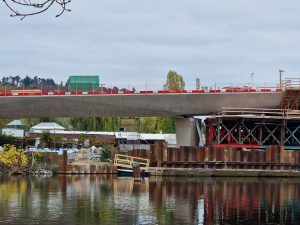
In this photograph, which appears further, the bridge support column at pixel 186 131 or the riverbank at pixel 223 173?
the bridge support column at pixel 186 131

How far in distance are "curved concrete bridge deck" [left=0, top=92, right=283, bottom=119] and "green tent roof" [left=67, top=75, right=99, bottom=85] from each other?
13.9ft

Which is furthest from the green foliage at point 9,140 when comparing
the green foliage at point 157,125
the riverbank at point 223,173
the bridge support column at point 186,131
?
the green foliage at point 157,125

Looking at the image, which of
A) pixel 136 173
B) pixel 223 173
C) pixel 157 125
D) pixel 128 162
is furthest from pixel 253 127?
pixel 157 125

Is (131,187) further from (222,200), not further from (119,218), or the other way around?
(119,218)

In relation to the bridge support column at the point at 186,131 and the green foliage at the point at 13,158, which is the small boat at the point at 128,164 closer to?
the bridge support column at the point at 186,131

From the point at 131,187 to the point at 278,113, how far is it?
907 inches

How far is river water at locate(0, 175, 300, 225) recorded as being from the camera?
104 feet

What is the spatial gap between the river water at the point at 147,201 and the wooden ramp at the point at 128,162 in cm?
540

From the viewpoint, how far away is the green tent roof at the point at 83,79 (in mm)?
72481

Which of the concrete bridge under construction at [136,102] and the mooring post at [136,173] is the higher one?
the concrete bridge under construction at [136,102]

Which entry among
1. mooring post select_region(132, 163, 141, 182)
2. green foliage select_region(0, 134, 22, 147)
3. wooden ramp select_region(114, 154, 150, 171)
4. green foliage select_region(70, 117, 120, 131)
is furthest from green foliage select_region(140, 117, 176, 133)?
mooring post select_region(132, 163, 141, 182)

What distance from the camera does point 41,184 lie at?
5253 centimetres

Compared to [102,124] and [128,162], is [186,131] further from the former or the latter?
[102,124]

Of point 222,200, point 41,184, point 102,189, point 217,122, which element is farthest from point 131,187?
point 217,122
